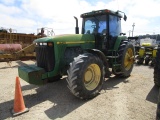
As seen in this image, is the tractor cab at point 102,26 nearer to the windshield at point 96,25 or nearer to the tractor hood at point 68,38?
the windshield at point 96,25

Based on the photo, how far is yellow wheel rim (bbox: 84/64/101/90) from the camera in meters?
4.49

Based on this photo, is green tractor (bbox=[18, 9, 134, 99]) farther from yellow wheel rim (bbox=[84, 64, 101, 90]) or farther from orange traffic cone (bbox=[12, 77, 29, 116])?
orange traffic cone (bbox=[12, 77, 29, 116])

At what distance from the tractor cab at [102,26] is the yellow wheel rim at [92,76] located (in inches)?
57.7

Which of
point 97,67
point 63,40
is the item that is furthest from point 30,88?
point 97,67

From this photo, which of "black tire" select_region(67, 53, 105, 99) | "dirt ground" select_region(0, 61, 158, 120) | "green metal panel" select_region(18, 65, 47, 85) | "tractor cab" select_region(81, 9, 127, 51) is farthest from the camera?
"tractor cab" select_region(81, 9, 127, 51)

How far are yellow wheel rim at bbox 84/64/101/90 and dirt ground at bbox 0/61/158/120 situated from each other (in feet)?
1.21

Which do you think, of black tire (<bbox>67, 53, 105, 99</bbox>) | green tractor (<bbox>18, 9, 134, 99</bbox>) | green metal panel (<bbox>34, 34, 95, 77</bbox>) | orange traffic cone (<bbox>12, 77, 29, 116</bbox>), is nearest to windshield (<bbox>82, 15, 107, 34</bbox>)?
green tractor (<bbox>18, 9, 134, 99</bbox>)

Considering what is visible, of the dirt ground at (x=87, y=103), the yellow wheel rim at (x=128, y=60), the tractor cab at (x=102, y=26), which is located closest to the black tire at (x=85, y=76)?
the dirt ground at (x=87, y=103)

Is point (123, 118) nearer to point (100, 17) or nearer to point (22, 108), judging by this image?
point (22, 108)

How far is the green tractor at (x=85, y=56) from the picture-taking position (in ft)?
13.8

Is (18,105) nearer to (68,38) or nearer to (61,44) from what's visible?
(61,44)

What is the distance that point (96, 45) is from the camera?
593 cm

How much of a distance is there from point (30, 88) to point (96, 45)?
2749mm

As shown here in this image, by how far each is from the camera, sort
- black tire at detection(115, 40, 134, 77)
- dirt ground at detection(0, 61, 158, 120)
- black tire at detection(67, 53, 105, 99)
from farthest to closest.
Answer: black tire at detection(115, 40, 134, 77) → black tire at detection(67, 53, 105, 99) → dirt ground at detection(0, 61, 158, 120)
